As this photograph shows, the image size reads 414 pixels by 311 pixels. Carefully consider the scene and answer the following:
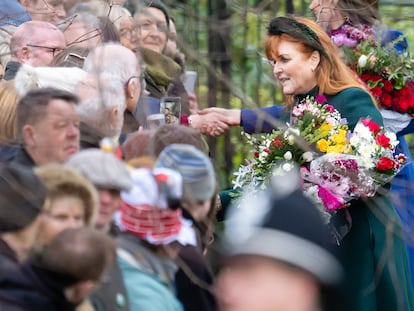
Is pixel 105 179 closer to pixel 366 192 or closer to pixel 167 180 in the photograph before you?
pixel 167 180

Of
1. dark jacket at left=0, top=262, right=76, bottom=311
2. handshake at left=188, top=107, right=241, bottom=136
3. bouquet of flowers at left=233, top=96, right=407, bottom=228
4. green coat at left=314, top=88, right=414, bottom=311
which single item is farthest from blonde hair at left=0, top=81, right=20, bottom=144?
green coat at left=314, top=88, right=414, bottom=311

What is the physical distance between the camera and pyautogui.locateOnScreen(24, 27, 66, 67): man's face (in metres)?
5.29

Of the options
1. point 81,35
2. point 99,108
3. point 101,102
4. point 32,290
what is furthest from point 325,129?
point 32,290

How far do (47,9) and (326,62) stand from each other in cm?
141

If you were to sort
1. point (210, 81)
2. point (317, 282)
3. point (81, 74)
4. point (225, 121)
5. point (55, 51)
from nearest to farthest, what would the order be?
point (317, 282), point (81, 74), point (55, 51), point (225, 121), point (210, 81)

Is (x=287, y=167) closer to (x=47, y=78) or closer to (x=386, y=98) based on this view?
(x=386, y=98)

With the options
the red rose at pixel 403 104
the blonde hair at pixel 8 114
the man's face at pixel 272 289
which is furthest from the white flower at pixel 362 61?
the man's face at pixel 272 289

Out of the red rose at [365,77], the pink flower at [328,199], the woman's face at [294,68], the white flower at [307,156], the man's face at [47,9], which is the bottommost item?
the pink flower at [328,199]

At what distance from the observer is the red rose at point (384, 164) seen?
5.66 metres

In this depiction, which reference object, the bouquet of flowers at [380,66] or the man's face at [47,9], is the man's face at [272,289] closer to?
the man's face at [47,9]

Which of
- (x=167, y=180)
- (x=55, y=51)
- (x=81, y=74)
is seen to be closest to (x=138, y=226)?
(x=167, y=180)

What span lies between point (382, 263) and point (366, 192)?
0.36m

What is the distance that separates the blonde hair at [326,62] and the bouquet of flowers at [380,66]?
409mm

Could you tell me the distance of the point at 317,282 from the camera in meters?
2.32
